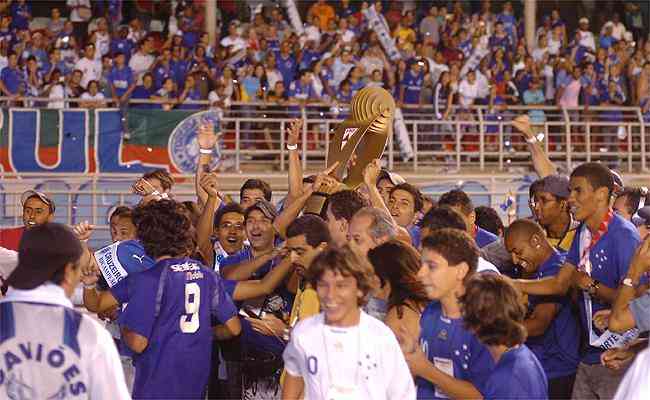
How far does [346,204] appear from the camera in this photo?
632cm

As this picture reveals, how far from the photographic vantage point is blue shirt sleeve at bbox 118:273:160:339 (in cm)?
584

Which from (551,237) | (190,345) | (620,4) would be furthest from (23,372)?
(620,4)

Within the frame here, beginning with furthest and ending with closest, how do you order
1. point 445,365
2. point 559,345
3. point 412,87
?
point 412,87
point 559,345
point 445,365

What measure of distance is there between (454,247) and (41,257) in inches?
70.6

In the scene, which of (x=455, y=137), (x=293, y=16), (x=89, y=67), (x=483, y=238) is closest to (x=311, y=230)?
(x=483, y=238)

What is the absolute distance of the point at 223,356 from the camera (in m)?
7.01

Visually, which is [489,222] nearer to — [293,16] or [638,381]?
[638,381]

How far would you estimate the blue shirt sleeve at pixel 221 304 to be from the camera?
6.00 m

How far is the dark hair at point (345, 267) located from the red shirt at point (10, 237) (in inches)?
345

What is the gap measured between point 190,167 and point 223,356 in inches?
354

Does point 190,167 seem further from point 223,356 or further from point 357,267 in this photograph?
point 357,267

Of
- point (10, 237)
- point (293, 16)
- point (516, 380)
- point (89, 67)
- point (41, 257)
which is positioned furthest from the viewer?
point (293, 16)

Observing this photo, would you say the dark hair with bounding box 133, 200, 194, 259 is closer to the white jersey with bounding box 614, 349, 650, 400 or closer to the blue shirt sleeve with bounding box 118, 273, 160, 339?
the blue shirt sleeve with bounding box 118, 273, 160, 339

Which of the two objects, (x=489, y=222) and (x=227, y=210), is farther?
(x=489, y=222)
